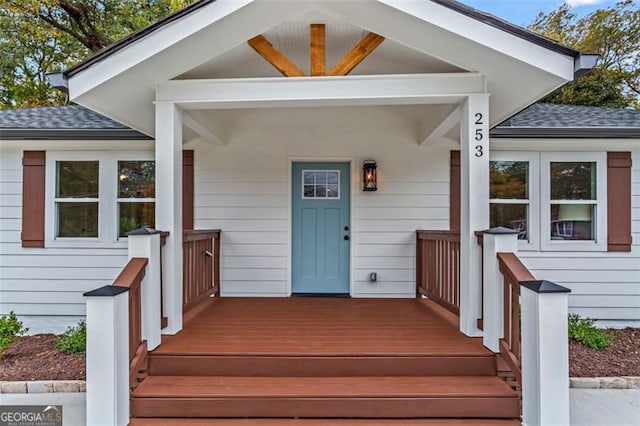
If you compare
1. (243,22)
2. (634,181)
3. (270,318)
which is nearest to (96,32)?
(243,22)

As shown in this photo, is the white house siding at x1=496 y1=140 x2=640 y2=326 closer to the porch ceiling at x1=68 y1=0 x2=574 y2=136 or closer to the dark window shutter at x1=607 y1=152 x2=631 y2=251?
the dark window shutter at x1=607 y1=152 x2=631 y2=251

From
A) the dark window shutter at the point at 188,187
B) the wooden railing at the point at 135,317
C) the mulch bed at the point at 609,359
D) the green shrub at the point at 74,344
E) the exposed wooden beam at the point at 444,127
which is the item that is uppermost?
the exposed wooden beam at the point at 444,127

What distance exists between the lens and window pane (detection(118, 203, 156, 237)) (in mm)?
5078

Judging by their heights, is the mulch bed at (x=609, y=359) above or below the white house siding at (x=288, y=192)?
below

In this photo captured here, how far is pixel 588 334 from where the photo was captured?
4270mm

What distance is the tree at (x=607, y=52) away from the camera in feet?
33.8

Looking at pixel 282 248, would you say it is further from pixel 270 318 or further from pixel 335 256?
pixel 270 318

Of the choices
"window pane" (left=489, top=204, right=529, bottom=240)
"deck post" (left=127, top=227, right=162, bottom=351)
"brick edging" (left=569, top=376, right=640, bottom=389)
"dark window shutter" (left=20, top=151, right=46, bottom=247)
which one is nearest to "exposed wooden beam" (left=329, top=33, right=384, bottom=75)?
"deck post" (left=127, top=227, right=162, bottom=351)

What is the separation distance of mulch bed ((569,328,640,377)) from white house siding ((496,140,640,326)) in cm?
48

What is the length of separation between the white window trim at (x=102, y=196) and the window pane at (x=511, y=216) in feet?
15.9

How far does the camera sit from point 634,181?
4840mm

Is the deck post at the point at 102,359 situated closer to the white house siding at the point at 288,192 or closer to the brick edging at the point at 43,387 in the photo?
the brick edging at the point at 43,387

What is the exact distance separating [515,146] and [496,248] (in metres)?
2.59

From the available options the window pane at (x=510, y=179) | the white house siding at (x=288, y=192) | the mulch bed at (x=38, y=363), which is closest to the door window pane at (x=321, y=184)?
the white house siding at (x=288, y=192)
